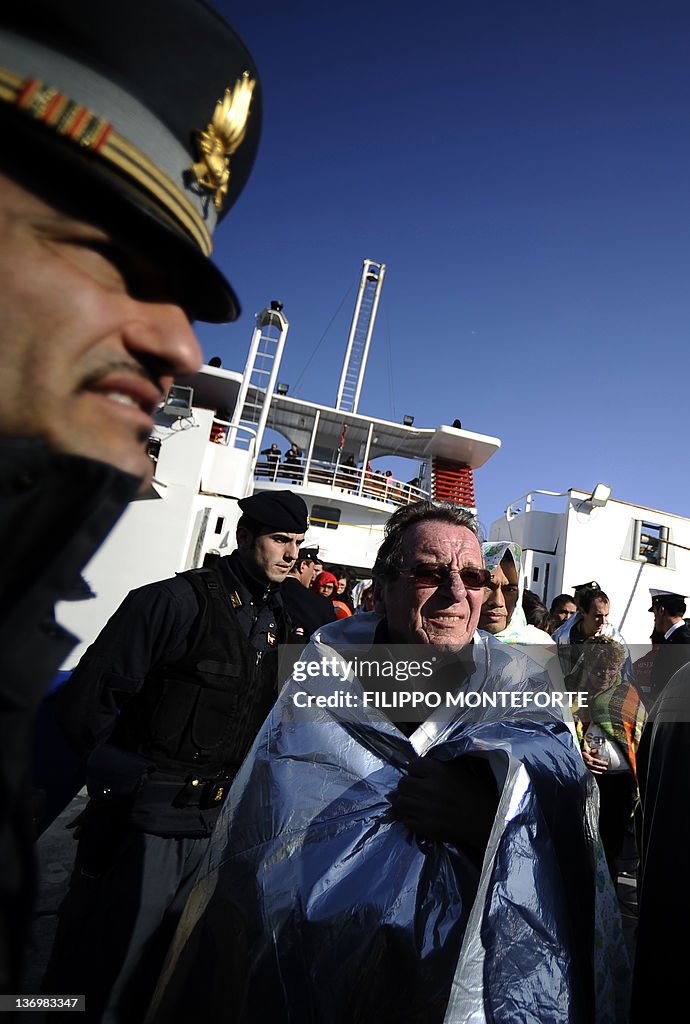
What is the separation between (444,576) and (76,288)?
1.70 m

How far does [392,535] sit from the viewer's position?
8.29 ft

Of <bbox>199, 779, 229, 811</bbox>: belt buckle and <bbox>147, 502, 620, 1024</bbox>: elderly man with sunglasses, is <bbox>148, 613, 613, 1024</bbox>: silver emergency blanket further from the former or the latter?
<bbox>199, 779, 229, 811</bbox>: belt buckle

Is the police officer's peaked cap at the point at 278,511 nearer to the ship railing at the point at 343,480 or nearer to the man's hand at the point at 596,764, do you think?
the man's hand at the point at 596,764

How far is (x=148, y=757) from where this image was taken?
2211 millimetres

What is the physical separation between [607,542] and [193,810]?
69.8ft

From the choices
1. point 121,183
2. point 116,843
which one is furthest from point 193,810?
point 121,183

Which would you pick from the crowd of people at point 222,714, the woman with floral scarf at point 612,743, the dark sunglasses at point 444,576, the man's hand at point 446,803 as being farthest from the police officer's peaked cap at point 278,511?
the woman with floral scarf at point 612,743

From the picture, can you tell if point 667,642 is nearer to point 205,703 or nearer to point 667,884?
point 667,884

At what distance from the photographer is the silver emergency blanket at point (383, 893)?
132 cm

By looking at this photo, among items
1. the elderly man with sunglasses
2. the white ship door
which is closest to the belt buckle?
the elderly man with sunglasses

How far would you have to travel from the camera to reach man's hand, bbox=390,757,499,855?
1467mm

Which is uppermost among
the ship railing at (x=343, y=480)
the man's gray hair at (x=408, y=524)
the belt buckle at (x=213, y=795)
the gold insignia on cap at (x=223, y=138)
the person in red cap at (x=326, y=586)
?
the ship railing at (x=343, y=480)

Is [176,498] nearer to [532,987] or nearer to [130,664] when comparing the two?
[130,664]

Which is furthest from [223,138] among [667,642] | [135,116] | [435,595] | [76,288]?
[667,642]
